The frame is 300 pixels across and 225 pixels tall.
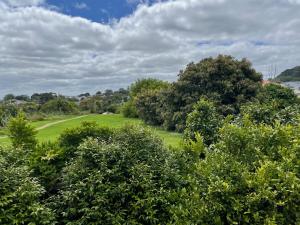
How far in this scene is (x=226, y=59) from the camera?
20734mm

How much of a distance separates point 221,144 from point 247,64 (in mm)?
16032

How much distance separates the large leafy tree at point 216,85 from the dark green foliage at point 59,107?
29.4 m

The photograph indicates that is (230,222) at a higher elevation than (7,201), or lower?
lower

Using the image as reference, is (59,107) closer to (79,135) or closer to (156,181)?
(79,135)

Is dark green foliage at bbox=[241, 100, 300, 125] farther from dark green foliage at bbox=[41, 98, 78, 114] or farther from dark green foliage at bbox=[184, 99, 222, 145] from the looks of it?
dark green foliage at bbox=[41, 98, 78, 114]

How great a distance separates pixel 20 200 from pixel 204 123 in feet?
14.1

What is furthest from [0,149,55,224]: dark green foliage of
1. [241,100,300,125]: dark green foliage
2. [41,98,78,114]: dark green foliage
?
[41,98,78,114]: dark green foliage

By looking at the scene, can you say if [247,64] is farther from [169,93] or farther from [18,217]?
[18,217]

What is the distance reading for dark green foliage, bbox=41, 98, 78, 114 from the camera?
153 feet

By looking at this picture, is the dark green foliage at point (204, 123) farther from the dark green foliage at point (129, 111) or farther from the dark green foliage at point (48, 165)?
the dark green foliage at point (129, 111)

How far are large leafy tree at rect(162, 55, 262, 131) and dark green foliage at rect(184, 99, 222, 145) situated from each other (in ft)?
37.4

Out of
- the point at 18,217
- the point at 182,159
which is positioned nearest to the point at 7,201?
the point at 18,217

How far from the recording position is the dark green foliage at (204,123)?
7617 millimetres

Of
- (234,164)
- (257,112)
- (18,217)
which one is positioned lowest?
(18,217)
